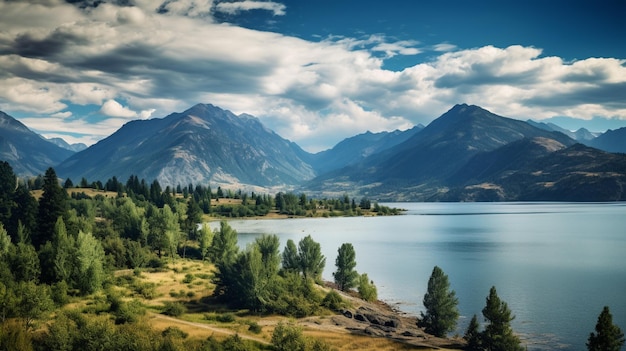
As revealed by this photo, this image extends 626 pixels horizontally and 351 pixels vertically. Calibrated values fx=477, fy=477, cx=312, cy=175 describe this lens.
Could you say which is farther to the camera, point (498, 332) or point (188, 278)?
point (188, 278)

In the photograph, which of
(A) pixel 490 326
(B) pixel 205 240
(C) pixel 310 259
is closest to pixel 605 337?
(A) pixel 490 326

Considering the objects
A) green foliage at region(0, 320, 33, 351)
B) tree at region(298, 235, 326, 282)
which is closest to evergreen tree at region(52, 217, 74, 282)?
green foliage at region(0, 320, 33, 351)

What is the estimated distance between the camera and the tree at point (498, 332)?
6400cm

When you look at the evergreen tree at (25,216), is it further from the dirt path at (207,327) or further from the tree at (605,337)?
the tree at (605,337)

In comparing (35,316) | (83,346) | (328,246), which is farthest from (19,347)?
(328,246)

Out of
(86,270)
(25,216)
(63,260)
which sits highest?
(25,216)

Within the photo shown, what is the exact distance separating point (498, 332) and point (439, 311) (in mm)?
12875

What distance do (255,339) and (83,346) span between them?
2190 cm

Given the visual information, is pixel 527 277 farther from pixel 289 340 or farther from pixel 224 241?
pixel 289 340

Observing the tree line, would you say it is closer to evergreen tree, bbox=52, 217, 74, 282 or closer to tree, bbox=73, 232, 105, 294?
tree, bbox=73, 232, 105, 294

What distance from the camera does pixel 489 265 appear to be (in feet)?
467

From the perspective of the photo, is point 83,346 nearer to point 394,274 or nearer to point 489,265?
point 394,274

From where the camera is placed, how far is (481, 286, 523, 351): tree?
64000 mm

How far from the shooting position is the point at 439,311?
77.4 m
